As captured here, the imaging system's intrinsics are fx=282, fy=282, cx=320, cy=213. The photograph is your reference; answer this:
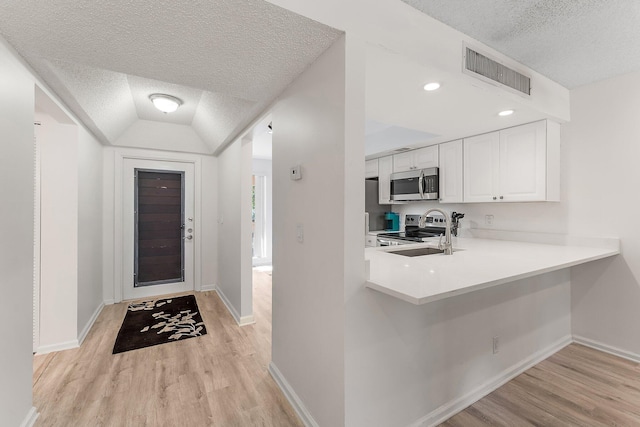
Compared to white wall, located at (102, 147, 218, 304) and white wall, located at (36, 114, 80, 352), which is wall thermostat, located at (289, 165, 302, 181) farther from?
white wall, located at (102, 147, 218, 304)

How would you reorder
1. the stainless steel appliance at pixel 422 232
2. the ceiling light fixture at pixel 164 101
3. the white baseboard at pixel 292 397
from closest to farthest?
the white baseboard at pixel 292 397, the ceiling light fixture at pixel 164 101, the stainless steel appliance at pixel 422 232

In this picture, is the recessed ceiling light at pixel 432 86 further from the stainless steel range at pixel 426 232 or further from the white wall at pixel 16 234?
the white wall at pixel 16 234

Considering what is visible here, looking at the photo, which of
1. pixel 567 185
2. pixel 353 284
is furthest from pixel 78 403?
pixel 567 185

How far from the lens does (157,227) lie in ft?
13.8

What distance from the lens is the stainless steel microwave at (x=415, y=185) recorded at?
3539mm

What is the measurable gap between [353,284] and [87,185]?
125 inches

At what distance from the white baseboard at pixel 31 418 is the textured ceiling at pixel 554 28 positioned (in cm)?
325

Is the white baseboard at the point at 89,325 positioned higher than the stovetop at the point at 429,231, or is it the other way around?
the stovetop at the point at 429,231

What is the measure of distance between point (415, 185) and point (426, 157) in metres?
0.39

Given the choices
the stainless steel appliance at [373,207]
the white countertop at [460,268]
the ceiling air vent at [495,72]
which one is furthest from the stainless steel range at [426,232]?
the ceiling air vent at [495,72]

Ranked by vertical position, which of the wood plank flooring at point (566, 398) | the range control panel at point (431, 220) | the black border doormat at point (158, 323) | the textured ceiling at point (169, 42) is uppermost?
the textured ceiling at point (169, 42)

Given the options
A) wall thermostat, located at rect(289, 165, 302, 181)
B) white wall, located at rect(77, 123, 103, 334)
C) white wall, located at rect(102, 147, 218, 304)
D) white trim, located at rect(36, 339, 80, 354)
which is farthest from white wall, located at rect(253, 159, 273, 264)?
wall thermostat, located at rect(289, 165, 302, 181)

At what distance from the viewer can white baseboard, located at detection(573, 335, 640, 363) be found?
2.42m

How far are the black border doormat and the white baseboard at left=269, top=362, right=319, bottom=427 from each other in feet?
3.77
